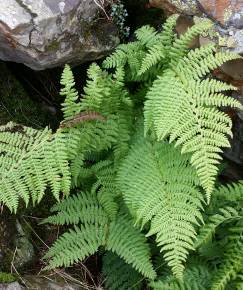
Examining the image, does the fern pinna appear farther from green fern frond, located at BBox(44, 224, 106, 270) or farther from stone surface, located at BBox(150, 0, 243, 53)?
stone surface, located at BBox(150, 0, 243, 53)

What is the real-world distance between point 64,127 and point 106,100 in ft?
1.48

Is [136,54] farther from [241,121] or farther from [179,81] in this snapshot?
[241,121]

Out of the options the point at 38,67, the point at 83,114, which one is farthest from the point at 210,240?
the point at 38,67

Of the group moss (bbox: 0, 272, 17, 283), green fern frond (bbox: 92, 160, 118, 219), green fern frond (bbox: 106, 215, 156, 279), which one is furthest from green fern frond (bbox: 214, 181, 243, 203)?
moss (bbox: 0, 272, 17, 283)

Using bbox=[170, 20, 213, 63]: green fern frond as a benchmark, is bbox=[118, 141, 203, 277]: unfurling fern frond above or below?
below

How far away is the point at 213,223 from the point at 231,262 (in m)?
0.37

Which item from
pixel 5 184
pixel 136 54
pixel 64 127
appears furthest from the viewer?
pixel 136 54

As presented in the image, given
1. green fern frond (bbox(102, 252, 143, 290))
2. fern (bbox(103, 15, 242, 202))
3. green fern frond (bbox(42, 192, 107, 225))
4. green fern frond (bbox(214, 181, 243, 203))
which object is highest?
fern (bbox(103, 15, 242, 202))

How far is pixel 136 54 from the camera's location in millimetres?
4016

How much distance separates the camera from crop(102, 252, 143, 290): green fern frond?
13.5 feet

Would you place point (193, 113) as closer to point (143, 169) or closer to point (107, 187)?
point (143, 169)

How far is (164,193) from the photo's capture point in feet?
11.9

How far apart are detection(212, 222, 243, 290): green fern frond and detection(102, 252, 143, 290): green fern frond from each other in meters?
0.83

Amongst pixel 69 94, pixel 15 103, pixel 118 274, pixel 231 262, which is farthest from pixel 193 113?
pixel 15 103
